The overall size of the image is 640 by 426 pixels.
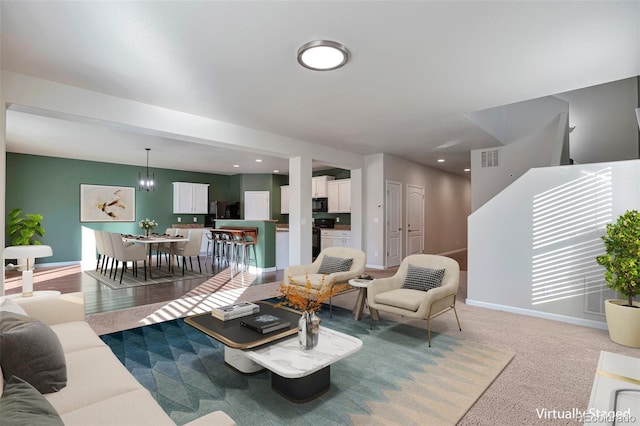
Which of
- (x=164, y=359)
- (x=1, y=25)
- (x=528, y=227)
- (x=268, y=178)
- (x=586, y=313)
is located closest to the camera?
(x=1, y=25)

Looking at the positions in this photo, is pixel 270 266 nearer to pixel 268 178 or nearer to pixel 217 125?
pixel 217 125

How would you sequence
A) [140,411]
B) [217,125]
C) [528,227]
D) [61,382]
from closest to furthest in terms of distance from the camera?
[140,411] → [61,382] → [528,227] → [217,125]

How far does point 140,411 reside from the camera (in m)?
1.37

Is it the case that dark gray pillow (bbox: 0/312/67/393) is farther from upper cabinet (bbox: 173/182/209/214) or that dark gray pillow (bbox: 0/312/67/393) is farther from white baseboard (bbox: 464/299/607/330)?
upper cabinet (bbox: 173/182/209/214)

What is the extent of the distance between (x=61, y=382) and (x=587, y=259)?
16.2ft

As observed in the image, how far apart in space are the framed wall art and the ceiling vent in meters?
9.21

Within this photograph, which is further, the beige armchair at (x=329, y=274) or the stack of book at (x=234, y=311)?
the beige armchair at (x=329, y=274)

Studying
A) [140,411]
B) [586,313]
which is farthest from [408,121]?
[140,411]

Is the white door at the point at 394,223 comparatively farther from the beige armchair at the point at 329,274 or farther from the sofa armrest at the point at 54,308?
the sofa armrest at the point at 54,308

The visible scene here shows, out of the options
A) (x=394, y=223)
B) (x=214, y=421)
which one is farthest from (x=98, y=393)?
(x=394, y=223)

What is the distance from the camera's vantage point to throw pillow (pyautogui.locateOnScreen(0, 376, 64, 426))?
0.97 m

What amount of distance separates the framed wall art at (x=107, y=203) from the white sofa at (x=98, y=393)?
709 cm

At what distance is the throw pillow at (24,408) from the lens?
38.2 inches

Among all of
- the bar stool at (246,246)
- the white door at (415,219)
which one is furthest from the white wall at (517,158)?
the bar stool at (246,246)
